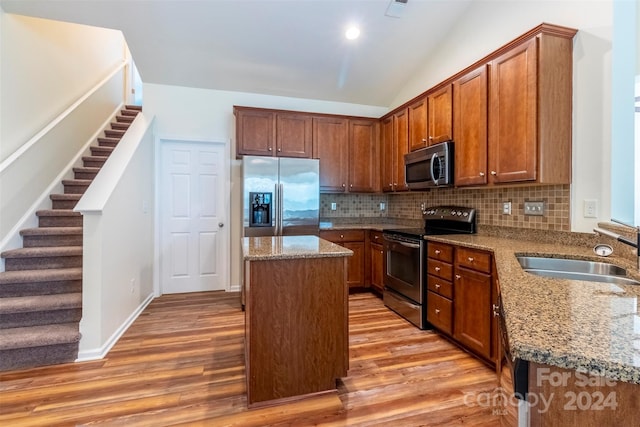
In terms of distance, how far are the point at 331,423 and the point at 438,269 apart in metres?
1.61

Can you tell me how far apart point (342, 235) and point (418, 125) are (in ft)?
5.32

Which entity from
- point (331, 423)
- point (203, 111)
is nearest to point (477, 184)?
point (331, 423)

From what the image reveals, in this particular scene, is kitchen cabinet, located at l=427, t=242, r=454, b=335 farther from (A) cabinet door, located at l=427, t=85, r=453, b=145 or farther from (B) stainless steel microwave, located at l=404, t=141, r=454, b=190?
(A) cabinet door, located at l=427, t=85, r=453, b=145

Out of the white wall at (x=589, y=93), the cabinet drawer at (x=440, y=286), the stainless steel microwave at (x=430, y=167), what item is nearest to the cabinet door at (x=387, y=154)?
the stainless steel microwave at (x=430, y=167)

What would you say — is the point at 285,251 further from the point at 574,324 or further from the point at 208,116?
the point at 208,116

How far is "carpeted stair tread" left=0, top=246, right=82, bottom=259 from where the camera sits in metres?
2.71

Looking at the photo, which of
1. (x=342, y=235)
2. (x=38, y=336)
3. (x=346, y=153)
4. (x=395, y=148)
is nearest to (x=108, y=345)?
(x=38, y=336)

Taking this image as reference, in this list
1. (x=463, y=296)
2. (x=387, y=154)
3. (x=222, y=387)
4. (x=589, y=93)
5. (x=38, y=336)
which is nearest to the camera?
(x=222, y=387)

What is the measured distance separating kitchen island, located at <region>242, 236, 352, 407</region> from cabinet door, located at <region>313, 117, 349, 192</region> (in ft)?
7.74

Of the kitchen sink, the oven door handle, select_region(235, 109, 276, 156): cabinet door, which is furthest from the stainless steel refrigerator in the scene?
the kitchen sink

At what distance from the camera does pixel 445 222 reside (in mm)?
3488

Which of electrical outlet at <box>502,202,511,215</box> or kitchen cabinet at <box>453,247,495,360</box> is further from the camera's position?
electrical outlet at <box>502,202,511,215</box>

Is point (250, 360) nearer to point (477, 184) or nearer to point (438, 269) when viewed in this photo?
point (438, 269)

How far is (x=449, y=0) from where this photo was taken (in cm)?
319
